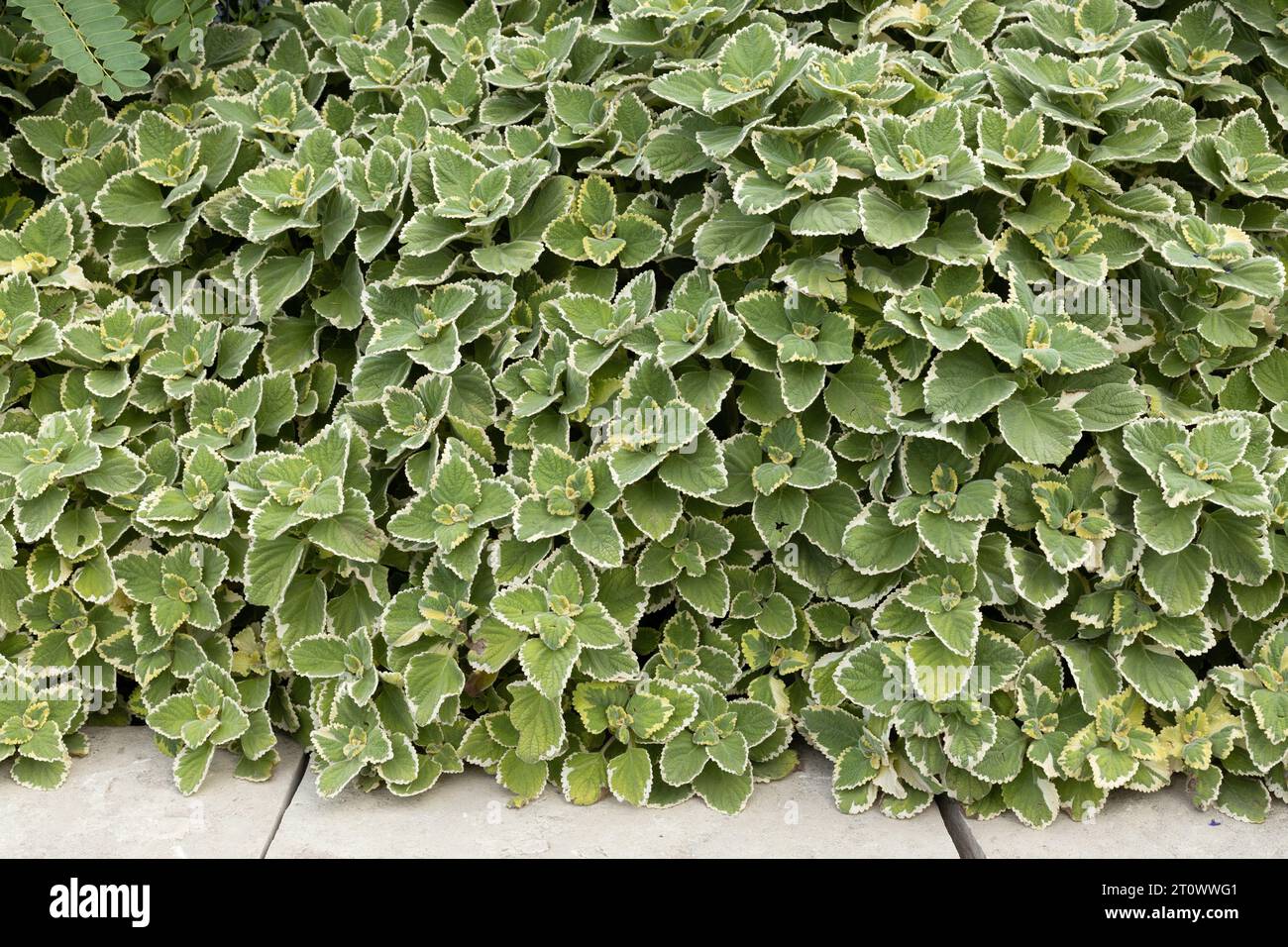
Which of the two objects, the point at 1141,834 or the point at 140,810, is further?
the point at 140,810

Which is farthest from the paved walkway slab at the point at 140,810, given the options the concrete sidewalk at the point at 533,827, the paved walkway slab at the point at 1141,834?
the paved walkway slab at the point at 1141,834

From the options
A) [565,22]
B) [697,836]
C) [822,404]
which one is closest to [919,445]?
[822,404]

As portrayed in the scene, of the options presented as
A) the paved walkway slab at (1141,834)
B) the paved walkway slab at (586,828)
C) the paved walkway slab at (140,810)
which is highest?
the paved walkway slab at (140,810)

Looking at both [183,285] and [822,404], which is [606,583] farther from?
[183,285]

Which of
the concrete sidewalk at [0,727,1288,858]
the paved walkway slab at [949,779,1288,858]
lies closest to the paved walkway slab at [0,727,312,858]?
the concrete sidewalk at [0,727,1288,858]

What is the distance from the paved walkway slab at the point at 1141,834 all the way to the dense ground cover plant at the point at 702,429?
49 millimetres

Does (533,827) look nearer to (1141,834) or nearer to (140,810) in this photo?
(140,810)

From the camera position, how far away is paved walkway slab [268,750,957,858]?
2539mm

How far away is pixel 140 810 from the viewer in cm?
269

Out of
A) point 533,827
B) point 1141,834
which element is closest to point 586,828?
point 533,827

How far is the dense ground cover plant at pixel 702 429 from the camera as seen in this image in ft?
8.50

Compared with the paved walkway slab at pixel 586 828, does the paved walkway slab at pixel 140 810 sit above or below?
above

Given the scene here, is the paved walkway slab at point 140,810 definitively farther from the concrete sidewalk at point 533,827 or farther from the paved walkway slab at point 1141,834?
the paved walkway slab at point 1141,834

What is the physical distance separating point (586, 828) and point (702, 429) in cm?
86
